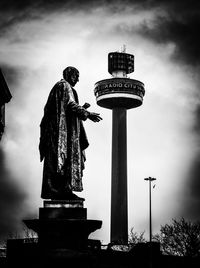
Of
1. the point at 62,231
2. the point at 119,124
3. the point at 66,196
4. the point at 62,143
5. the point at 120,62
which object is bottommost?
the point at 62,231

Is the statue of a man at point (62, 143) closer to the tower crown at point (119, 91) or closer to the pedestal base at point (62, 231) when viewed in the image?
the pedestal base at point (62, 231)

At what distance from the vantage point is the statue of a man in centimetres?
970

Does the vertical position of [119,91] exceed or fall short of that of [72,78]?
it exceeds it

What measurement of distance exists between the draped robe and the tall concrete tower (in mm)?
102476

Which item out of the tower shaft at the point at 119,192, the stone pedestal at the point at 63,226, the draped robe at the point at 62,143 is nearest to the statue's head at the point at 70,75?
the draped robe at the point at 62,143

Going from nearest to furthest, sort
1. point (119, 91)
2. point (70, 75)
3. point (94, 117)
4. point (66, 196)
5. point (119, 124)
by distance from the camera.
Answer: point (66, 196), point (94, 117), point (70, 75), point (119, 91), point (119, 124)

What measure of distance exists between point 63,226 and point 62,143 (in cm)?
153

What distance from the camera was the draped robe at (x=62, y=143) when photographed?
973cm

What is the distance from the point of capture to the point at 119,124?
4729 inches

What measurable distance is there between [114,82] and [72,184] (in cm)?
10450

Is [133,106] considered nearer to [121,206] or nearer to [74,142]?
[121,206]

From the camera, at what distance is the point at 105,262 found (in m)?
10.3

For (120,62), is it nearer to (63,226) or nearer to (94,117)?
(94,117)

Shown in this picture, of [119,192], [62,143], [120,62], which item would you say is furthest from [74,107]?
[120,62]
